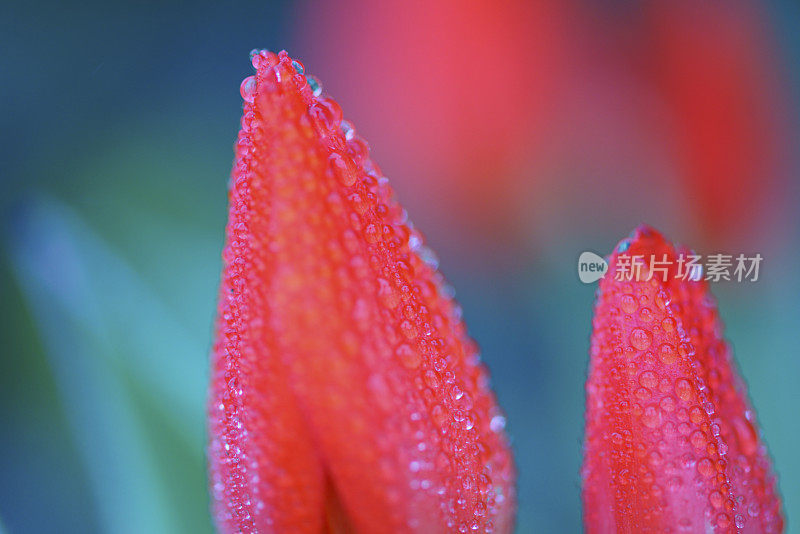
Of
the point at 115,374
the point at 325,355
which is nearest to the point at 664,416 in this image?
the point at 325,355

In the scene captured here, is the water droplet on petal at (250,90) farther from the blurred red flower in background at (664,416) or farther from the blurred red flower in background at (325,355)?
the blurred red flower in background at (664,416)

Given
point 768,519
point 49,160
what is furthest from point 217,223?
point 768,519

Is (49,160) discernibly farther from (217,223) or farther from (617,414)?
(617,414)

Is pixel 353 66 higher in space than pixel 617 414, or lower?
higher

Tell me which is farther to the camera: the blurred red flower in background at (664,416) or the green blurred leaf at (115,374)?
the green blurred leaf at (115,374)

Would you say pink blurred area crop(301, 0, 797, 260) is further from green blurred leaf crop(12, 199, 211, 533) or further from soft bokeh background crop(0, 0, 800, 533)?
green blurred leaf crop(12, 199, 211, 533)

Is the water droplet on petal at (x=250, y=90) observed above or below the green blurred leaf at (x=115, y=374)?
above

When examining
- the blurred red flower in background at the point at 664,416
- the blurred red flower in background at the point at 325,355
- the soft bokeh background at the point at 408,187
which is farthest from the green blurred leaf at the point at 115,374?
the blurred red flower in background at the point at 664,416
